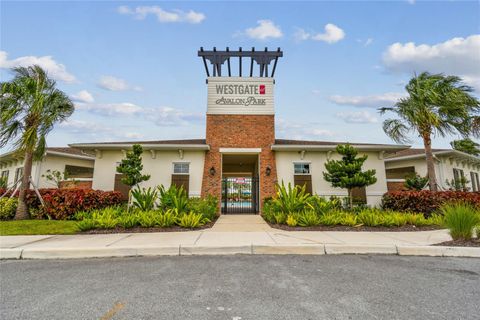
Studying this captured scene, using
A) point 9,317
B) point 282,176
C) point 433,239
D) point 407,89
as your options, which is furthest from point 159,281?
point 407,89

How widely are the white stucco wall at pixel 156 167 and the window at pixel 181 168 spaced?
173 millimetres

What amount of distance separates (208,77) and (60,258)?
37.2 feet

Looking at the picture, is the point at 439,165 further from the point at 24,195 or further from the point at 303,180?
the point at 24,195

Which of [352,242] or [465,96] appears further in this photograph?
[465,96]

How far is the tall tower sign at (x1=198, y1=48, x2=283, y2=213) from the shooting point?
1242cm

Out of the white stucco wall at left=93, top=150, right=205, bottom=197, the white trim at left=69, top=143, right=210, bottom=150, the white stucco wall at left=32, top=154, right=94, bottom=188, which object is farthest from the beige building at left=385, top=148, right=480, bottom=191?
the white stucco wall at left=32, top=154, right=94, bottom=188

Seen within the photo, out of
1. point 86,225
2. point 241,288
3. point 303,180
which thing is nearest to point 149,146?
point 86,225

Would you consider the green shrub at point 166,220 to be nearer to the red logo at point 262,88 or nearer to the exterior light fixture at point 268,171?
the exterior light fixture at point 268,171

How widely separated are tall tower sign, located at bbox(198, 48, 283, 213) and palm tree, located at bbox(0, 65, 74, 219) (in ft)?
23.6

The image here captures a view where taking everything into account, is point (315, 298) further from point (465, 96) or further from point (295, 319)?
point (465, 96)

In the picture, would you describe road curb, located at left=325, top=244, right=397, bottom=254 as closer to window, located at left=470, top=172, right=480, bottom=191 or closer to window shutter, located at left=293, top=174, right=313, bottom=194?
window shutter, located at left=293, top=174, right=313, bottom=194

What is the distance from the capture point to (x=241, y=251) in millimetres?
5078

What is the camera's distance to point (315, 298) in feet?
9.21

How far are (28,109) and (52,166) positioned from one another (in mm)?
6921
